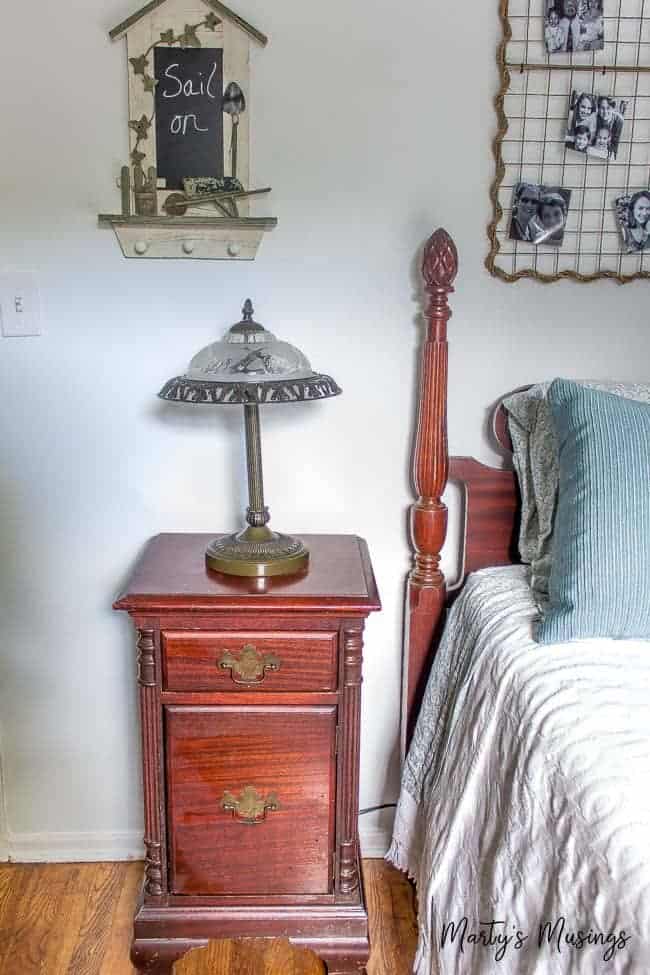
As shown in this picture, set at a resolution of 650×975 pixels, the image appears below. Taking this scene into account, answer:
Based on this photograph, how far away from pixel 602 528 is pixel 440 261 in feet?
1.86

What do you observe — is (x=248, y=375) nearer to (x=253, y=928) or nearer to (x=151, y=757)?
(x=151, y=757)

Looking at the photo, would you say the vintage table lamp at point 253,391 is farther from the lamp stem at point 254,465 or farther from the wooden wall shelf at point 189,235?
the wooden wall shelf at point 189,235

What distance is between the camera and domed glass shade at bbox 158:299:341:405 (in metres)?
1.25

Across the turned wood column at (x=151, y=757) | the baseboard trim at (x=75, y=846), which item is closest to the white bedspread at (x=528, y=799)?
the turned wood column at (x=151, y=757)

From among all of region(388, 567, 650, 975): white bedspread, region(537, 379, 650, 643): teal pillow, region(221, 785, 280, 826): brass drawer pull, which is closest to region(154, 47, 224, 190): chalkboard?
region(537, 379, 650, 643): teal pillow

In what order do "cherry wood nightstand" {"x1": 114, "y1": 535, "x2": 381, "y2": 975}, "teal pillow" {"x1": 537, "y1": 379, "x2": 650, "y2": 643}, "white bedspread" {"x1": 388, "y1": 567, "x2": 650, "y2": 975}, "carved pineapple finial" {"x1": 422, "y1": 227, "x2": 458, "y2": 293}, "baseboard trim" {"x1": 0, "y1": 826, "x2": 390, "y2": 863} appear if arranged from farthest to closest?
"baseboard trim" {"x1": 0, "y1": 826, "x2": 390, "y2": 863}, "carved pineapple finial" {"x1": 422, "y1": 227, "x2": 458, "y2": 293}, "cherry wood nightstand" {"x1": 114, "y1": 535, "x2": 381, "y2": 975}, "teal pillow" {"x1": 537, "y1": 379, "x2": 650, "y2": 643}, "white bedspread" {"x1": 388, "y1": 567, "x2": 650, "y2": 975}

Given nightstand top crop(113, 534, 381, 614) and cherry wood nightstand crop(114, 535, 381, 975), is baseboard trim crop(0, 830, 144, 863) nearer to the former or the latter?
cherry wood nightstand crop(114, 535, 381, 975)

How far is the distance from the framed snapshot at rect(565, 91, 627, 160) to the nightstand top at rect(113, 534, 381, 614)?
2.81ft

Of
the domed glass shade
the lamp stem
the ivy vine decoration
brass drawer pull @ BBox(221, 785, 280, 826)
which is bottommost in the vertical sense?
brass drawer pull @ BBox(221, 785, 280, 826)

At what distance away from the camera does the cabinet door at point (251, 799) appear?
1.29m

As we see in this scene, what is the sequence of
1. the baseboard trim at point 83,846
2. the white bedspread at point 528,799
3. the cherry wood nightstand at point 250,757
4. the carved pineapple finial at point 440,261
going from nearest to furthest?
the white bedspread at point 528,799 → the cherry wood nightstand at point 250,757 → the carved pineapple finial at point 440,261 → the baseboard trim at point 83,846

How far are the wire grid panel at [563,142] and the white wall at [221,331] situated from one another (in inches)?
1.3

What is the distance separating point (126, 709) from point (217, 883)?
468mm

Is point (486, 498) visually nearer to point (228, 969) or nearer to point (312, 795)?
point (312, 795)
